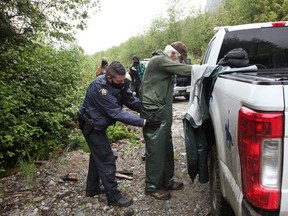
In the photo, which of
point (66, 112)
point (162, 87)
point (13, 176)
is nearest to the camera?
point (162, 87)

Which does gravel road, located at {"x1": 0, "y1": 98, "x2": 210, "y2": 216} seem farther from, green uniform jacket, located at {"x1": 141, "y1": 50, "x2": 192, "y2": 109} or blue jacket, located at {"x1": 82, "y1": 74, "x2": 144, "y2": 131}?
green uniform jacket, located at {"x1": 141, "y1": 50, "x2": 192, "y2": 109}

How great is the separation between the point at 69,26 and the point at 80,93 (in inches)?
78.0

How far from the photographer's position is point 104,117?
11.5 feet

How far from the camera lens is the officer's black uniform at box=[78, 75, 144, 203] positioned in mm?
3395

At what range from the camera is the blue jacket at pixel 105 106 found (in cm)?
339

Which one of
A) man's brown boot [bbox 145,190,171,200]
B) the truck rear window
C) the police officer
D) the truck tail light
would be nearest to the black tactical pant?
the police officer

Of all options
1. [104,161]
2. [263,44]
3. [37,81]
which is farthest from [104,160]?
[37,81]

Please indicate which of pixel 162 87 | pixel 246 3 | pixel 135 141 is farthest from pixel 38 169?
pixel 246 3

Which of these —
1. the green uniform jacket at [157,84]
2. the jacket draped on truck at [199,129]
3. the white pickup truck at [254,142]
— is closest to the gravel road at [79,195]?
the jacket draped on truck at [199,129]

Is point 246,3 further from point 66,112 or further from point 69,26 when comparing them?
point 66,112

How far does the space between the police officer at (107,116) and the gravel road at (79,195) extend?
0.26m

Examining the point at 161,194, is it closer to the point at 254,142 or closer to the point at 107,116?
the point at 107,116

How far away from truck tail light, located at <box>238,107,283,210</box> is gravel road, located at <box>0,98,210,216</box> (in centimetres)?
193

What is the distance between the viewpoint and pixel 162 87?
3.61m
